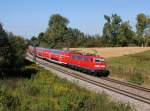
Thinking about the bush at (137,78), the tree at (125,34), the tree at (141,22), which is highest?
the tree at (141,22)

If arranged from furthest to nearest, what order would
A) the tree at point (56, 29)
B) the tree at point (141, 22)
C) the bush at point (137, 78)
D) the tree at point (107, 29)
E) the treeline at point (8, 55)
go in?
the tree at point (56, 29) → the tree at point (107, 29) → the tree at point (141, 22) → the treeline at point (8, 55) → the bush at point (137, 78)

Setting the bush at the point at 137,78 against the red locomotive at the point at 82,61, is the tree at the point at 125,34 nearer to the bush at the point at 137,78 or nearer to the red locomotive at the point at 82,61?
the red locomotive at the point at 82,61

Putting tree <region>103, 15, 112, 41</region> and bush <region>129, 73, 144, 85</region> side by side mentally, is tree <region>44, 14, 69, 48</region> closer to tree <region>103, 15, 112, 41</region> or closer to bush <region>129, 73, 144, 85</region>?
tree <region>103, 15, 112, 41</region>

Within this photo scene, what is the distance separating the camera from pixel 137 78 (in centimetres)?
4194

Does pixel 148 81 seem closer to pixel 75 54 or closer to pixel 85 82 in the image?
pixel 85 82

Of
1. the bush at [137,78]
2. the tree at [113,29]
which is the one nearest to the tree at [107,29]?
Result: the tree at [113,29]

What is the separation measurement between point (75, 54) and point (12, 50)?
32.3 feet

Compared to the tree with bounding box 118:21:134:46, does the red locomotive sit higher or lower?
lower

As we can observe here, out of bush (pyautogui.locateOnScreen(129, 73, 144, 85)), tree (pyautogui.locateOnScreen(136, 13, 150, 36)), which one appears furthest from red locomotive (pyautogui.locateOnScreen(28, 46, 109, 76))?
tree (pyautogui.locateOnScreen(136, 13, 150, 36))

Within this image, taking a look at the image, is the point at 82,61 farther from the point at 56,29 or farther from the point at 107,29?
the point at 56,29

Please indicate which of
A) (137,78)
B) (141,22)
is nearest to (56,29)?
(141,22)

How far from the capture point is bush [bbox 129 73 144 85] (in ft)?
135

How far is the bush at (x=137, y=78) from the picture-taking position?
1617 inches

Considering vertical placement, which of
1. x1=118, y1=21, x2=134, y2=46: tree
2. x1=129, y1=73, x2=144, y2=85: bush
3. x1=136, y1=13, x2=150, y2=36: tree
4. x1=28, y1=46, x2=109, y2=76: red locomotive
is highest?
x1=136, y1=13, x2=150, y2=36: tree
